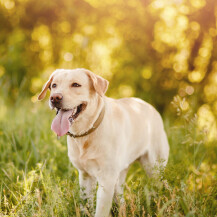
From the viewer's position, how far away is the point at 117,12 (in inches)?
295

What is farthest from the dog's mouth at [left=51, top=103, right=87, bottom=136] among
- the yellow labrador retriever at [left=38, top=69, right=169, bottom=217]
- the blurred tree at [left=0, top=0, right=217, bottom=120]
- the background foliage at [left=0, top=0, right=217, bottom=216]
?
the blurred tree at [left=0, top=0, right=217, bottom=120]

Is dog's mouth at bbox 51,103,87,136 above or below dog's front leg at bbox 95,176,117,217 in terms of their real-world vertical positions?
above

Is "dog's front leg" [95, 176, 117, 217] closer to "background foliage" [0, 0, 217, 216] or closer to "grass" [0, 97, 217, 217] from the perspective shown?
"grass" [0, 97, 217, 217]

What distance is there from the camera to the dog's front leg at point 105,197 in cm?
291

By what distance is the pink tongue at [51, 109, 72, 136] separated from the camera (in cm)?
280

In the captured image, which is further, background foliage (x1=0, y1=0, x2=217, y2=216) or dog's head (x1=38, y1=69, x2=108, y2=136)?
background foliage (x1=0, y1=0, x2=217, y2=216)

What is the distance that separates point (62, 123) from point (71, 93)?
0.30m

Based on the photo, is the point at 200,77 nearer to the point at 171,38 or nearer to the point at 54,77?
the point at 171,38

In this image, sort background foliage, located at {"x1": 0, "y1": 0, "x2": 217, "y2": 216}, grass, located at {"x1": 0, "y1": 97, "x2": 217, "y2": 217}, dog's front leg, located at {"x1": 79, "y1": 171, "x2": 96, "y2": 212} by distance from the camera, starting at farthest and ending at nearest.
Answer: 1. background foliage, located at {"x1": 0, "y1": 0, "x2": 217, "y2": 216}
2. dog's front leg, located at {"x1": 79, "y1": 171, "x2": 96, "y2": 212}
3. grass, located at {"x1": 0, "y1": 97, "x2": 217, "y2": 217}

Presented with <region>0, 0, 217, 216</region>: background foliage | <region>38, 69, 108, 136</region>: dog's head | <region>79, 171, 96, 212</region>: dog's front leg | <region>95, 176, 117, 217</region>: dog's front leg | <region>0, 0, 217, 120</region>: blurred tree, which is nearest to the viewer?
<region>38, 69, 108, 136</region>: dog's head

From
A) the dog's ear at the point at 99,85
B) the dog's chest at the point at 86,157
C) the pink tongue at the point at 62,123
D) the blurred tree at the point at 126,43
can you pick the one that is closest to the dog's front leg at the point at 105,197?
the dog's chest at the point at 86,157

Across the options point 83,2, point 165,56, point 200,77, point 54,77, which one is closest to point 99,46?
point 83,2

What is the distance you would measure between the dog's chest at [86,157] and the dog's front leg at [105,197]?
151 mm

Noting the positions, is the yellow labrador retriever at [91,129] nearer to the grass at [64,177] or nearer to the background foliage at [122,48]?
the grass at [64,177]
